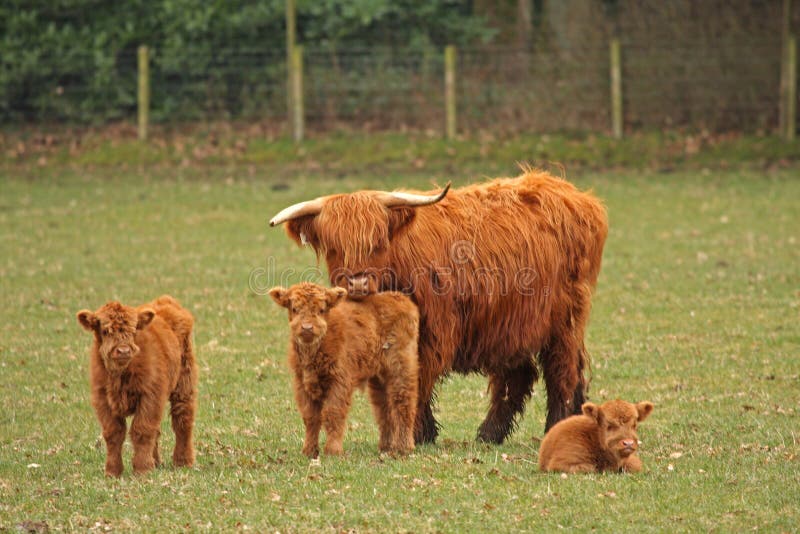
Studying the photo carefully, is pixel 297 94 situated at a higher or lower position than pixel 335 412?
higher

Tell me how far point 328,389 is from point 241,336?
5.10 metres

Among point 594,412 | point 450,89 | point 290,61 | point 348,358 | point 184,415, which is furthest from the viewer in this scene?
point 290,61

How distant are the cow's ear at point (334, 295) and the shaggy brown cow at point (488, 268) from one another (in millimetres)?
544

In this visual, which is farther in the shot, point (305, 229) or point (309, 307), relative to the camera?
point (305, 229)

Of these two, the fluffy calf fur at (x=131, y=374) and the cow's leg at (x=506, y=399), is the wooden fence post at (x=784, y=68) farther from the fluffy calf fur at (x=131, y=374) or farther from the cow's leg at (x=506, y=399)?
the fluffy calf fur at (x=131, y=374)

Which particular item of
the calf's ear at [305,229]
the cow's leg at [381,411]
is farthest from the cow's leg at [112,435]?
the calf's ear at [305,229]

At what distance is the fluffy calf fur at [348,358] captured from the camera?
786cm

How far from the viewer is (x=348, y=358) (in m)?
8.02

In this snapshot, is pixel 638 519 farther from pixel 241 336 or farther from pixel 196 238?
pixel 196 238

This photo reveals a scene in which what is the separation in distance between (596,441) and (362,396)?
3.69 meters

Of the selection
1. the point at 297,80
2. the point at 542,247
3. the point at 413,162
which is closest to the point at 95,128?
the point at 297,80

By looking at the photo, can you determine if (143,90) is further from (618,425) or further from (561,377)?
(618,425)

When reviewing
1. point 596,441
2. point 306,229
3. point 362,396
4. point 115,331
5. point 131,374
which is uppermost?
point 306,229

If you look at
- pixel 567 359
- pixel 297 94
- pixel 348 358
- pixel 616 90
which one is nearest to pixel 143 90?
pixel 297 94
